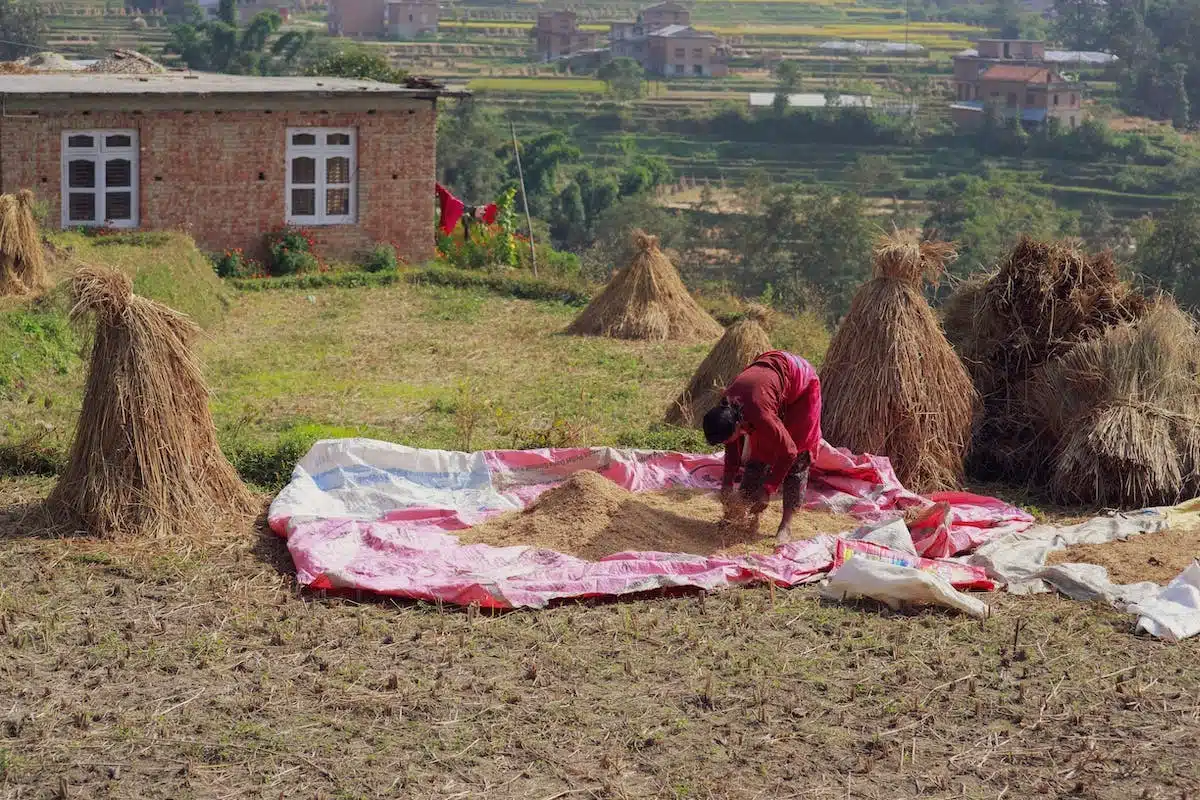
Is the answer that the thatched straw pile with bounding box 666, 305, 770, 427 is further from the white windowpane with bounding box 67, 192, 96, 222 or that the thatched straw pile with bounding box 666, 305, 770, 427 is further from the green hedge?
the white windowpane with bounding box 67, 192, 96, 222

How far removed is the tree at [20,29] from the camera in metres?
72.0

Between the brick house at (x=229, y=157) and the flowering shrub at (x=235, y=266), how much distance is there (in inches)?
12.3

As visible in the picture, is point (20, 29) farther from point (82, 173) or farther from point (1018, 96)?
point (82, 173)

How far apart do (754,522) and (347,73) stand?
83.4 feet

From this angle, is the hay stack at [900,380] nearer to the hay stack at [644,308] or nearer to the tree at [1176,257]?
the hay stack at [644,308]

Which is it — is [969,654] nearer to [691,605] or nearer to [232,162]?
[691,605]

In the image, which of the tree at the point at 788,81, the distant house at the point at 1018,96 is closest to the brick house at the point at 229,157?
the distant house at the point at 1018,96

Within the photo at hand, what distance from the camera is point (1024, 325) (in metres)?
10.4

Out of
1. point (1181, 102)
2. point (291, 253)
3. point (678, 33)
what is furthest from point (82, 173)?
point (678, 33)

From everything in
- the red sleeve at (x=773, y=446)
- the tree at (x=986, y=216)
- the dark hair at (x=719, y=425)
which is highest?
the dark hair at (x=719, y=425)

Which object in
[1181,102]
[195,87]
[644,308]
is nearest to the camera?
[644,308]

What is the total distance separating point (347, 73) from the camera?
31625mm

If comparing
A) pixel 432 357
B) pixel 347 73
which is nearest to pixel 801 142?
pixel 347 73

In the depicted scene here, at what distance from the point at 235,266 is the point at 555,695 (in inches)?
567
